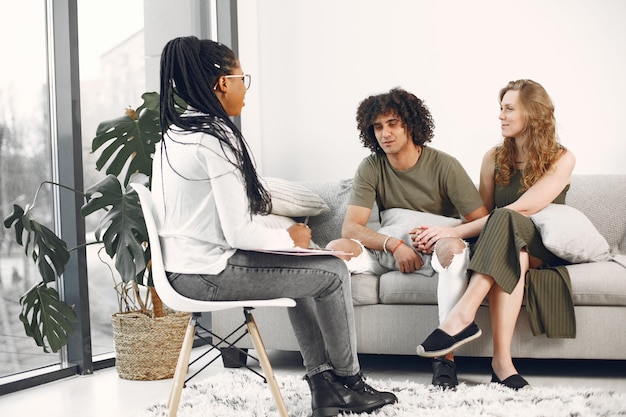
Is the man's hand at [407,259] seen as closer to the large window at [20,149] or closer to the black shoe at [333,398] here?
the black shoe at [333,398]

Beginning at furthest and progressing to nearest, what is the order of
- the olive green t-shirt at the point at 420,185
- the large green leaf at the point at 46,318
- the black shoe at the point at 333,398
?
the olive green t-shirt at the point at 420,185 < the large green leaf at the point at 46,318 < the black shoe at the point at 333,398

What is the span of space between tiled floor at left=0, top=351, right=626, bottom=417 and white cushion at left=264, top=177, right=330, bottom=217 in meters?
0.63

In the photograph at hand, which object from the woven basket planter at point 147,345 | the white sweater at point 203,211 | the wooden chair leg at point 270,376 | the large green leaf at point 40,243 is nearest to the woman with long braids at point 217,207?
the white sweater at point 203,211

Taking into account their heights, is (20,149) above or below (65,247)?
above

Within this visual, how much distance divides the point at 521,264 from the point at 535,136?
1.76 ft

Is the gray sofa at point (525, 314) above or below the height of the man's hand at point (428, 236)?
below

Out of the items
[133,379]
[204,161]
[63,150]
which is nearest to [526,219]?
[204,161]

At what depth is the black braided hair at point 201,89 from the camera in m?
2.05

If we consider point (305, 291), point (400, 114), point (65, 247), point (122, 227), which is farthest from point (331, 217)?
point (305, 291)

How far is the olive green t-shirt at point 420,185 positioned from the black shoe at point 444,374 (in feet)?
2.31

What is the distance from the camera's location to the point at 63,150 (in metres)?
3.23

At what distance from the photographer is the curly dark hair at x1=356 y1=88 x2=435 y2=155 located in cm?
320

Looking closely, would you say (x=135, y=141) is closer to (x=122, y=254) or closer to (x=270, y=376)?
(x=122, y=254)

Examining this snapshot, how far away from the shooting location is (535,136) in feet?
9.65
